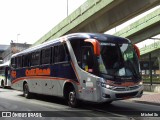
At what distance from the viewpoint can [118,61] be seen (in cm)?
1362

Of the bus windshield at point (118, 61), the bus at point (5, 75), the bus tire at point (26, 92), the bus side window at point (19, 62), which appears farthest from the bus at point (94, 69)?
the bus at point (5, 75)

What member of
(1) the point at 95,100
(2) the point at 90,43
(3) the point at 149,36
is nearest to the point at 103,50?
(2) the point at 90,43

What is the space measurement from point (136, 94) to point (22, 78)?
9779 millimetres

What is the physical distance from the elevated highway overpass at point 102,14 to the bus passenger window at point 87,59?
872cm

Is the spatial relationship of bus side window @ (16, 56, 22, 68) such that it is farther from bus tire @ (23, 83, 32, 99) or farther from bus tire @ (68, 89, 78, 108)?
bus tire @ (68, 89, 78, 108)

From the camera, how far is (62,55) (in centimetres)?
1576

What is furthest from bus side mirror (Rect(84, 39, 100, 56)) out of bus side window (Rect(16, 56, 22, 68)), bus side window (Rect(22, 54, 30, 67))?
bus side window (Rect(16, 56, 22, 68))

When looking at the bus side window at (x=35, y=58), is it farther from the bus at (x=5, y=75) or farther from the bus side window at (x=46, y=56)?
the bus at (x=5, y=75)

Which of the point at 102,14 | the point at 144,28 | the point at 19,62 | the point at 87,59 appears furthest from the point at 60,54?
the point at 144,28

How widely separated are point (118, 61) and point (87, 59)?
1.24 meters

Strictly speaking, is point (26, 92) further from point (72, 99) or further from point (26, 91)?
point (72, 99)

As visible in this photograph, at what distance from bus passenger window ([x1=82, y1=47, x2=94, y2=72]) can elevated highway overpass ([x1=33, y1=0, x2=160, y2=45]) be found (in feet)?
28.6

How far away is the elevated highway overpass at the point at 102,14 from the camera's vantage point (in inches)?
885

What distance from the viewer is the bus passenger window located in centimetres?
1359
